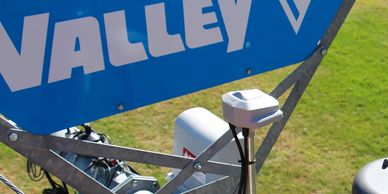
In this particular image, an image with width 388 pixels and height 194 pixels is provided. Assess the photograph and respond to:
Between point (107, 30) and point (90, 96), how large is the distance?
0.28 meters

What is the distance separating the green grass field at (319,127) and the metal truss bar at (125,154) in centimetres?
237

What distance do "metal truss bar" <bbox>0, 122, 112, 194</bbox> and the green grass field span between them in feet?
9.12

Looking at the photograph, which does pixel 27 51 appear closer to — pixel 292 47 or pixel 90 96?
pixel 90 96

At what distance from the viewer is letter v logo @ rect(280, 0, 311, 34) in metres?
3.05

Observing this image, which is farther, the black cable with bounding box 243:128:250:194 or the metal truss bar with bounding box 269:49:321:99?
the metal truss bar with bounding box 269:49:321:99

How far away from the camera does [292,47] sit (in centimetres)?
315

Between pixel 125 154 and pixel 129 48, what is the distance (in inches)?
21.0

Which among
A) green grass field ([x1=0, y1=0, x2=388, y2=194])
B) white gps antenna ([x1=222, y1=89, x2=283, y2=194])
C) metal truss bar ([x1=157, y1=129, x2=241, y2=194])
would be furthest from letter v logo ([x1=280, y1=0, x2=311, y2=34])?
green grass field ([x1=0, y1=0, x2=388, y2=194])

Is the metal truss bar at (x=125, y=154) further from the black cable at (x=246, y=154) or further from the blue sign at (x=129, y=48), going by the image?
the black cable at (x=246, y=154)

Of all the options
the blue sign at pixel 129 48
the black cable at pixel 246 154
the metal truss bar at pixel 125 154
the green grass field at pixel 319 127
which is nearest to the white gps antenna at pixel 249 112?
the black cable at pixel 246 154

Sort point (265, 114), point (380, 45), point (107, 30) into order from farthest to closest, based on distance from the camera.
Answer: point (380, 45) < point (107, 30) < point (265, 114)

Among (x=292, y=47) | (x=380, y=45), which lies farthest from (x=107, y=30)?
(x=380, y=45)

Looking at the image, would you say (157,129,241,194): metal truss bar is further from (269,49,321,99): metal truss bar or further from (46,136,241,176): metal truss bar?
(269,49,321,99): metal truss bar

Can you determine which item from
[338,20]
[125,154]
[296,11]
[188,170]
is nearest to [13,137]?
[125,154]
